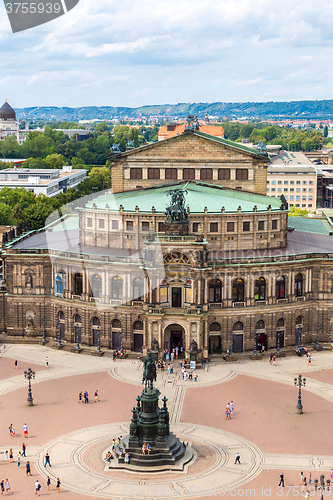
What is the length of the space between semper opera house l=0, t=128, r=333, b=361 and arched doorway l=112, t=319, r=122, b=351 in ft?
0.53

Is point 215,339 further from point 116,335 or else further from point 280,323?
point 116,335

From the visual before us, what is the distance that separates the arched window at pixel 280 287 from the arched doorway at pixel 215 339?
9.98 metres

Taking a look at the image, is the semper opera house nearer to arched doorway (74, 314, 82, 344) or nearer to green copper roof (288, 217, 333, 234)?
arched doorway (74, 314, 82, 344)

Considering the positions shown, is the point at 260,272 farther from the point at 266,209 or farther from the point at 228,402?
the point at 228,402

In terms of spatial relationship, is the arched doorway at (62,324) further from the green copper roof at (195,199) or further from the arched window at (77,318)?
the green copper roof at (195,199)

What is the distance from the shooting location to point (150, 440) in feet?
237

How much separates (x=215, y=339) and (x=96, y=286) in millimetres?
18887

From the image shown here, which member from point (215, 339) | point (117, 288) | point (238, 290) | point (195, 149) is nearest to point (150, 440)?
point (215, 339)

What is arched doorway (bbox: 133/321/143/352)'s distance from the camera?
358ft

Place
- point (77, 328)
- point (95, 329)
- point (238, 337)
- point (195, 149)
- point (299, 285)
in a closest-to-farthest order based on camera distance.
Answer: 1. point (238, 337)
2. point (95, 329)
3. point (299, 285)
4. point (77, 328)
5. point (195, 149)

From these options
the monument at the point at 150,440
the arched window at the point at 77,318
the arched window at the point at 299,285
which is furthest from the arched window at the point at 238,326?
the monument at the point at 150,440

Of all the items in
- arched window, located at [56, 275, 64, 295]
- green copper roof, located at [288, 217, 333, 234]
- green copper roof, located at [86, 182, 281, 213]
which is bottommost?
arched window, located at [56, 275, 64, 295]

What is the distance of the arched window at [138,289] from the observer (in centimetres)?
10800

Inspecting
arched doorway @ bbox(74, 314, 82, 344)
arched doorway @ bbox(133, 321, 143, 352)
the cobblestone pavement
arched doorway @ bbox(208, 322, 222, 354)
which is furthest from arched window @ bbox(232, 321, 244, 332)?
arched doorway @ bbox(74, 314, 82, 344)
